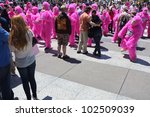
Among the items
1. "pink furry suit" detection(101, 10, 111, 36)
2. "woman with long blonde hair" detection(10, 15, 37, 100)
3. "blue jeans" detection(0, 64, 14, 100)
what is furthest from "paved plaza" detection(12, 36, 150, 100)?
"pink furry suit" detection(101, 10, 111, 36)

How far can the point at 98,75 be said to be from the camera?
6730mm

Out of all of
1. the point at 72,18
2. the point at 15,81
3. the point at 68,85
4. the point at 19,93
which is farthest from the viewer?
the point at 72,18

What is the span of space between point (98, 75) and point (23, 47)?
306 centimetres

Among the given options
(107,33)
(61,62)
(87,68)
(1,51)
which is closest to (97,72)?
(87,68)

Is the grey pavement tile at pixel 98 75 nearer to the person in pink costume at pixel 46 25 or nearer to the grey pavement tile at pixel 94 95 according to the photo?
the grey pavement tile at pixel 94 95

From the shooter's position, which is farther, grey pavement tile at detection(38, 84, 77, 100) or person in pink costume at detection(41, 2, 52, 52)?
person in pink costume at detection(41, 2, 52, 52)

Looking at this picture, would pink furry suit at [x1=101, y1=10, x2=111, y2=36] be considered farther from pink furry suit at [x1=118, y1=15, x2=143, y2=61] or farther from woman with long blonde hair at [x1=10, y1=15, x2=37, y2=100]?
woman with long blonde hair at [x1=10, y1=15, x2=37, y2=100]

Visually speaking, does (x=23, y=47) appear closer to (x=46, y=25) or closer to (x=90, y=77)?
(x=90, y=77)

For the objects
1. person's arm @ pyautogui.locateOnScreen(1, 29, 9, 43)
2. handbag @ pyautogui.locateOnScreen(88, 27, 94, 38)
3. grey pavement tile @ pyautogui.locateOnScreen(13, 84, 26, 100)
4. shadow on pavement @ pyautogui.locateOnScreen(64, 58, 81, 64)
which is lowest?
grey pavement tile @ pyautogui.locateOnScreen(13, 84, 26, 100)

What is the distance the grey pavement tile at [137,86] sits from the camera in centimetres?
560

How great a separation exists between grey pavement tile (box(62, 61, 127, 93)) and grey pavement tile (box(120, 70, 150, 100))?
19cm

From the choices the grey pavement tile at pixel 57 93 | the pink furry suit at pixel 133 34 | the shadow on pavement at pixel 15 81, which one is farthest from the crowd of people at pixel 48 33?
the shadow on pavement at pixel 15 81

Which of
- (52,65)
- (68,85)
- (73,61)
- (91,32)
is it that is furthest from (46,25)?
(68,85)

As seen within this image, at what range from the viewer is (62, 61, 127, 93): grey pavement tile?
6104 millimetres
